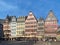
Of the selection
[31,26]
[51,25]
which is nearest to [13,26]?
[31,26]

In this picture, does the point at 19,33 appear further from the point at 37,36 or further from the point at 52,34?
the point at 52,34

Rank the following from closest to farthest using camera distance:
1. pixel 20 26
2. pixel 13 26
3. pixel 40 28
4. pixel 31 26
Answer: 1. pixel 40 28
2. pixel 31 26
3. pixel 20 26
4. pixel 13 26

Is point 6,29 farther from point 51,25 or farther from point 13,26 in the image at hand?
point 51,25

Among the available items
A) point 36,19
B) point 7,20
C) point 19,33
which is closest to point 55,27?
point 36,19

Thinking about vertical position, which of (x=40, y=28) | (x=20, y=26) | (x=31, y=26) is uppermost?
(x=20, y=26)

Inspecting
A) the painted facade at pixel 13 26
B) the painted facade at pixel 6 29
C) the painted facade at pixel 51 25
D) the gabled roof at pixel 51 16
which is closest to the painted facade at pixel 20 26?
the painted facade at pixel 13 26

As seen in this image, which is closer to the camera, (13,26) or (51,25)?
(51,25)

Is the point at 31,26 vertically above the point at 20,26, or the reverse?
the point at 20,26

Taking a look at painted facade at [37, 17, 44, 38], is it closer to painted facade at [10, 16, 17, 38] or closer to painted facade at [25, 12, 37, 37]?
painted facade at [25, 12, 37, 37]

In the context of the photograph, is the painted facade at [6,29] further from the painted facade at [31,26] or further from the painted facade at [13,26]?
the painted facade at [31,26]

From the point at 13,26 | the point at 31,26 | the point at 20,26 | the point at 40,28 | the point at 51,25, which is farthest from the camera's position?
the point at 13,26

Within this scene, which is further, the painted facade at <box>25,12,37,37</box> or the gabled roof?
the painted facade at <box>25,12,37,37</box>

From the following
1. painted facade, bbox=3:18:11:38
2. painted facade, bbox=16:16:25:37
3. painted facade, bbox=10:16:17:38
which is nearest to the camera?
painted facade, bbox=16:16:25:37

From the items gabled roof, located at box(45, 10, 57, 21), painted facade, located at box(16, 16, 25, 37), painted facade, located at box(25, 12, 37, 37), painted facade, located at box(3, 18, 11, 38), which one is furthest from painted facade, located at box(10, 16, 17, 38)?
gabled roof, located at box(45, 10, 57, 21)
